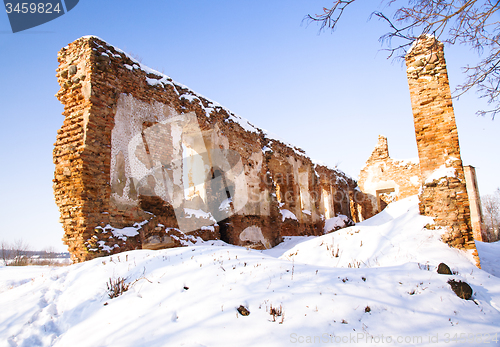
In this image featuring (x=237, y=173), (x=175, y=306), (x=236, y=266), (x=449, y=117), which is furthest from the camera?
(x=237, y=173)

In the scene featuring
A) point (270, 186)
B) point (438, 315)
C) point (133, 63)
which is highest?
point (133, 63)

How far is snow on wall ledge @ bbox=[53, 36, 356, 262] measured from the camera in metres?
5.77

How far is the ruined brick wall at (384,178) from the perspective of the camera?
59.1 feet

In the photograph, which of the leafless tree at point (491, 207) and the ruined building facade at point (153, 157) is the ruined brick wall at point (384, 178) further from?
the leafless tree at point (491, 207)

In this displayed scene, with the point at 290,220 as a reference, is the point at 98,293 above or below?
below

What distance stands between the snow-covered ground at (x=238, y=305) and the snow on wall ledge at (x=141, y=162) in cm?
178

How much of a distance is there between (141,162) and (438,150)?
633 centimetres

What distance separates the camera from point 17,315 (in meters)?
2.99

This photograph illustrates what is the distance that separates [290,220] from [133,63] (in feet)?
27.6

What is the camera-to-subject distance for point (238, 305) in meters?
2.79

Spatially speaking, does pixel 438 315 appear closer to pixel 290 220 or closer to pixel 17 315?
pixel 17 315

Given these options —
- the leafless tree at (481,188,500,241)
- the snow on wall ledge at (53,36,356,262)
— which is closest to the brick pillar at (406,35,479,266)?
the snow on wall ledge at (53,36,356,262)

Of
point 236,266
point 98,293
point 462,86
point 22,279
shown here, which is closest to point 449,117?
point 462,86

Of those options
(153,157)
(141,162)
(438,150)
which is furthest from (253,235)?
(438,150)
